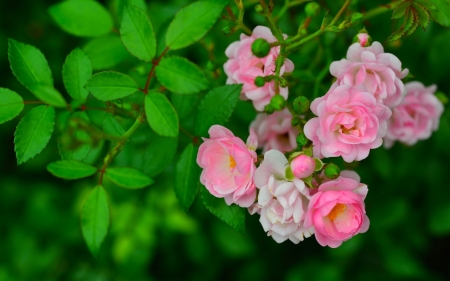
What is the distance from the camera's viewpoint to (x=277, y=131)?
3.59ft

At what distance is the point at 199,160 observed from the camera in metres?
0.94

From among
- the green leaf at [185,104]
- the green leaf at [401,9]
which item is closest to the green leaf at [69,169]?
the green leaf at [185,104]

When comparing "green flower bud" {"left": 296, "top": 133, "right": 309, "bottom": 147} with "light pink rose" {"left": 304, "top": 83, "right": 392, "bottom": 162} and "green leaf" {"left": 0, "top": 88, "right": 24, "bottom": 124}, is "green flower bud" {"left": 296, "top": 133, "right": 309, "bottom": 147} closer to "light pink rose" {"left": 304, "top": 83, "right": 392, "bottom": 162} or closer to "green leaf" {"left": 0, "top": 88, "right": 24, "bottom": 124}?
"light pink rose" {"left": 304, "top": 83, "right": 392, "bottom": 162}

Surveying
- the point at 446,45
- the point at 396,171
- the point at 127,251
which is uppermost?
the point at 446,45

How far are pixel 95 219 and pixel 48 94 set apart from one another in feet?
0.79

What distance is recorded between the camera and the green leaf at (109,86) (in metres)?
0.91

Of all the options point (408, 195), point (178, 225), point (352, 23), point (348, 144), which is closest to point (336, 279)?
point (408, 195)

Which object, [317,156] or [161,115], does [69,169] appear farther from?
[317,156]

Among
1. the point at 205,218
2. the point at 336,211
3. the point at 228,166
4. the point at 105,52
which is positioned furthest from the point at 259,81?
the point at 205,218

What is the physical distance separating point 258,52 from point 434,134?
976mm

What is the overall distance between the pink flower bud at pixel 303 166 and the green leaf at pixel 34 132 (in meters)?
0.43

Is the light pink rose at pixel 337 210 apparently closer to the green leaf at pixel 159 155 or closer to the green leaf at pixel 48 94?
the green leaf at pixel 159 155

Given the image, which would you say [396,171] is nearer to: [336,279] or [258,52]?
[336,279]

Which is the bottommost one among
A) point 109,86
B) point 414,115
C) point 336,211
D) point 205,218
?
point 205,218
